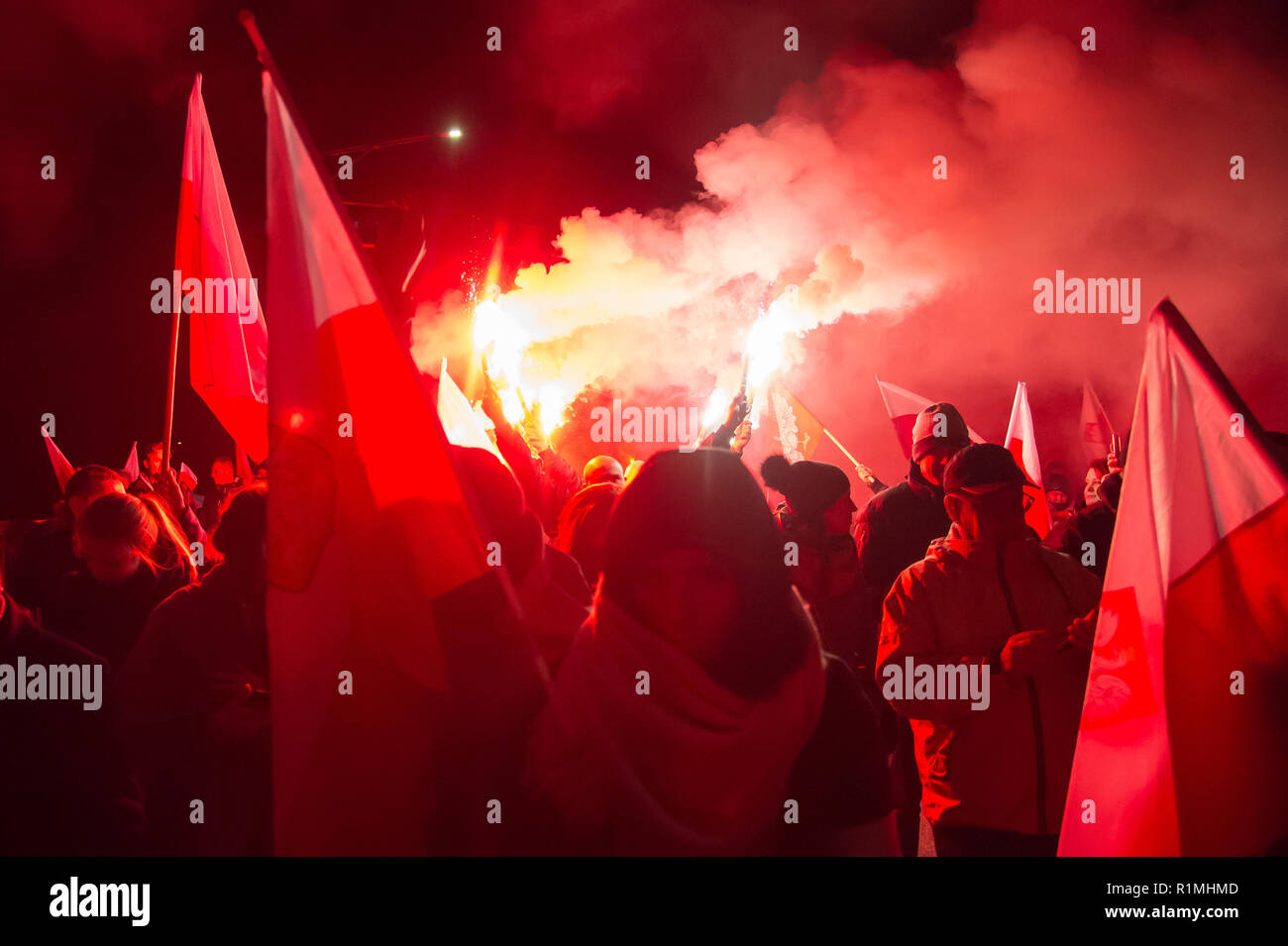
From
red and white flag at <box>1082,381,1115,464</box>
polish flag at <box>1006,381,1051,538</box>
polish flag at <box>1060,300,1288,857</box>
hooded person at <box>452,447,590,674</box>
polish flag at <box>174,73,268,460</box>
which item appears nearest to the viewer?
polish flag at <box>1060,300,1288,857</box>

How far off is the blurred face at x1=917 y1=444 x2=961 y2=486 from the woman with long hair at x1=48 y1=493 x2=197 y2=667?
3161 mm

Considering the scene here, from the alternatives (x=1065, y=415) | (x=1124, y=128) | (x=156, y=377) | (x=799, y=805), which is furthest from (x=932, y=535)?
(x=156, y=377)

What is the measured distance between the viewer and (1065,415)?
12.6 meters

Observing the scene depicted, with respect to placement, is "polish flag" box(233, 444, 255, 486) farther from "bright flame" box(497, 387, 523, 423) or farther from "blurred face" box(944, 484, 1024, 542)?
"blurred face" box(944, 484, 1024, 542)

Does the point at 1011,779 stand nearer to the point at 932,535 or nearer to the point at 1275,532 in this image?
the point at 1275,532

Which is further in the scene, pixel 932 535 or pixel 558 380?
pixel 558 380

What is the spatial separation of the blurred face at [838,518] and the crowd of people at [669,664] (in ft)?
0.04

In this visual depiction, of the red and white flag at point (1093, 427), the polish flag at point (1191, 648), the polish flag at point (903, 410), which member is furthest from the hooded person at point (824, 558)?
the red and white flag at point (1093, 427)

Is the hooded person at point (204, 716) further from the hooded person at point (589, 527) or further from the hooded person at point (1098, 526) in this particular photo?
the hooded person at point (1098, 526)

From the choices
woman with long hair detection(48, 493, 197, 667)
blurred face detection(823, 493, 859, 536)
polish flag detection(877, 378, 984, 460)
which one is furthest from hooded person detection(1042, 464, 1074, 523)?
woman with long hair detection(48, 493, 197, 667)

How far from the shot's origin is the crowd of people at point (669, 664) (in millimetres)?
1846

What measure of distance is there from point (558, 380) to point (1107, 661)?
507 inches

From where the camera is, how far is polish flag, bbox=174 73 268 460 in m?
4.32

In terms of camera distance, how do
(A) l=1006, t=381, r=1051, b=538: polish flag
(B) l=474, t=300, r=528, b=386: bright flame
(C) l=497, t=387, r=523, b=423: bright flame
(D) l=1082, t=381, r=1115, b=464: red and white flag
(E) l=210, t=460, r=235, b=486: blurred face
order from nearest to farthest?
(B) l=474, t=300, r=528, b=386: bright flame, (C) l=497, t=387, r=523, b=423: bright flame, (A) l=1006, t=381, r=1051, b=538: polish flag, (E) l=210, t=460, r=235, b=486: blurred face, (D) l=1082, t=381, r=1115, b=464: red and white flag
